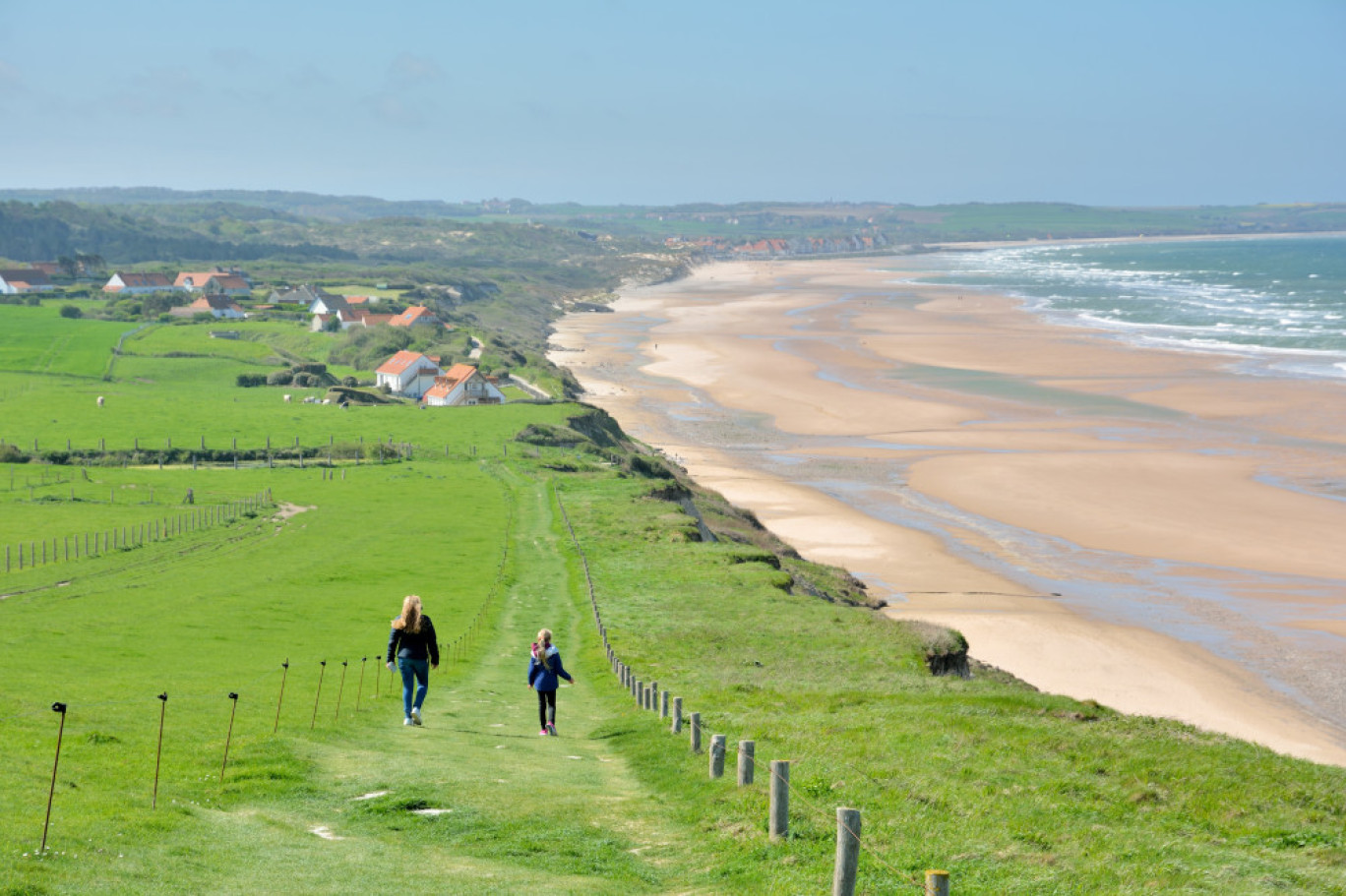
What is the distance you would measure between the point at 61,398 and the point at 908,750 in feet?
265

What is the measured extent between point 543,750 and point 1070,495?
51.3m

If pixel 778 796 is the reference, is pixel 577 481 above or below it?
below

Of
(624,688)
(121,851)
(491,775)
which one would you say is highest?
(121,851)

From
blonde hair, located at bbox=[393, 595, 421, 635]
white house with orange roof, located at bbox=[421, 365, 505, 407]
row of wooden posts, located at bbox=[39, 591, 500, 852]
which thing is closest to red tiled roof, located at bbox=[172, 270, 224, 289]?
white house with orange roof, located at bbox=[421, 365, 505, 407]

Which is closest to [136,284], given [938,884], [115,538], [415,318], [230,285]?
[230,285]

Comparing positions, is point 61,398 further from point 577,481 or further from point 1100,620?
point 1100,620

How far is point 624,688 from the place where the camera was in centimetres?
2684

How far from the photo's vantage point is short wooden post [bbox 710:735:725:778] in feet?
50.2

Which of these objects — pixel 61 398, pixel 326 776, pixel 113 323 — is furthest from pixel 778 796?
pixel 113 323

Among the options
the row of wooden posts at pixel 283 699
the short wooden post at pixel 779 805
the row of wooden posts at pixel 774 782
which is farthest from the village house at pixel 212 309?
the short wooden post at pixel 779 805

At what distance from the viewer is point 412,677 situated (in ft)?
66.2

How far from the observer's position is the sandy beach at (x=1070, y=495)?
39906 millimetres

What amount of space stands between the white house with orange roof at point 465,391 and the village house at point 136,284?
84.7m

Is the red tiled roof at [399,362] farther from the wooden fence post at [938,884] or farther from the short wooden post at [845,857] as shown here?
the wooden fence post at [938,884]
